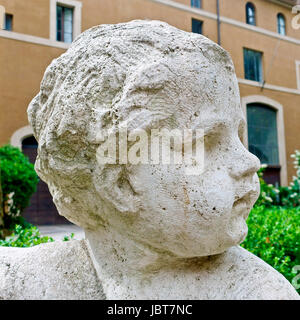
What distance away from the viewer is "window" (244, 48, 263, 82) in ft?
35.8

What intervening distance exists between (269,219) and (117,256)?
96.8 inches

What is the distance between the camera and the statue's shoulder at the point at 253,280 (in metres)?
1.07

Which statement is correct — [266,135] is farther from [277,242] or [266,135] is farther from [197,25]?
[277,242]

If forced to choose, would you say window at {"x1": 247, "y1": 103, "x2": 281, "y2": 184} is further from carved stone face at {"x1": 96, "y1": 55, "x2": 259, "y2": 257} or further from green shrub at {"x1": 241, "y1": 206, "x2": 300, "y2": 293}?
carved stone face at {"x1": 96, "y1": 55, "x2": 259, "y2": 257}

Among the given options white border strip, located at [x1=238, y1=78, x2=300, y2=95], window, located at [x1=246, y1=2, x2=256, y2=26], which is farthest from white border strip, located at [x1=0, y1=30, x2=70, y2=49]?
white border strip, located at [x1=238, y1=78, x2=300, y2=95]

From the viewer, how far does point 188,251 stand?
41.1 inches

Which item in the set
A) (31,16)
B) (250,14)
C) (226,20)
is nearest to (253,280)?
(31,16)

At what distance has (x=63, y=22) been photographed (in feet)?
26.1

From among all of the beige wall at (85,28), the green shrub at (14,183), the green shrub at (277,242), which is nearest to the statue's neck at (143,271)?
the green shrub at (277,242)

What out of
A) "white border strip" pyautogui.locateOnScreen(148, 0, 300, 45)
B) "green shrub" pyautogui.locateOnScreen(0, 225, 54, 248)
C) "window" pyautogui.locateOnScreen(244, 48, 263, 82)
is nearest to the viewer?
"green shrub" pyautogui.locateOnScreen(0, 225, 54, 248)

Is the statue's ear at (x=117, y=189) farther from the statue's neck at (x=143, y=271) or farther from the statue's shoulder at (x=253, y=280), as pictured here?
the statue's shoulder at (x=253, y=280)

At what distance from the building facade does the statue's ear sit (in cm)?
413

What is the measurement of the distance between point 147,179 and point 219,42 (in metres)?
9.51
